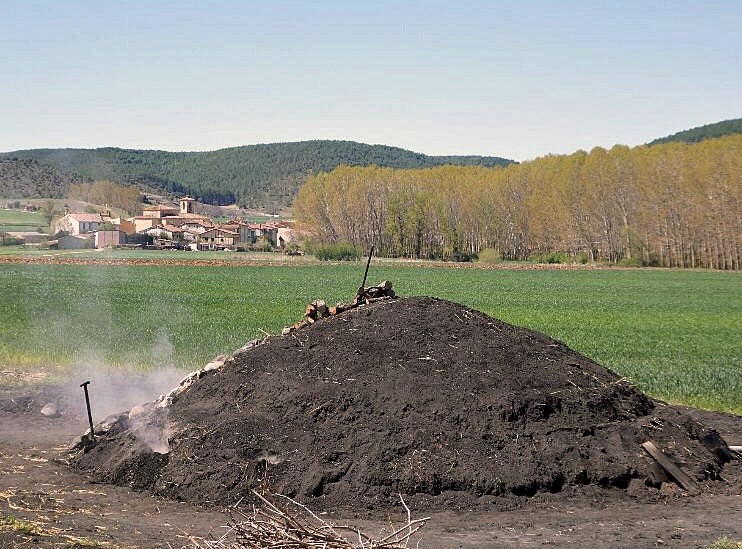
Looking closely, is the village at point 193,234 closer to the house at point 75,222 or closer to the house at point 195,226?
the house at point 195,226

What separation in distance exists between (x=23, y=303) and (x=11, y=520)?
2821 centimetres

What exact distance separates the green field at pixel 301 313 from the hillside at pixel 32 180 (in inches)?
149

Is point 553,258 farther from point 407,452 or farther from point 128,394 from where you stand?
point 407,452

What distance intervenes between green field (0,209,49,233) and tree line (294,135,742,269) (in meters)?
78.2

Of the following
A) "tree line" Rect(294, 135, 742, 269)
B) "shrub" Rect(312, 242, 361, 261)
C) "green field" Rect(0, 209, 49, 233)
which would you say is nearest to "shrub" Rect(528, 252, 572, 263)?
"tree line" Rect(294, 135, 742, 269)

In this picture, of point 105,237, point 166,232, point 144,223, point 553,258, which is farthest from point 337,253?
point 105,237

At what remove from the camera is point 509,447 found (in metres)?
9.75

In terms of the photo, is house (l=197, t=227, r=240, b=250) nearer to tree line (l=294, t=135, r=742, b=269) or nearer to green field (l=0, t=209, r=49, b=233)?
tree line (l=294, t=135, r=742, b=269)

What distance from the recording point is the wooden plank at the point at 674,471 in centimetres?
984

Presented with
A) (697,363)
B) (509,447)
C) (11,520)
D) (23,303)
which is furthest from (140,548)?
(23,303)

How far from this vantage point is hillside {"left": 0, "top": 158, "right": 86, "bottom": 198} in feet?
61.6

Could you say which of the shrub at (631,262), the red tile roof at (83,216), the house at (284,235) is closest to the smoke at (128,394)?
the red tile roof at (83,216)

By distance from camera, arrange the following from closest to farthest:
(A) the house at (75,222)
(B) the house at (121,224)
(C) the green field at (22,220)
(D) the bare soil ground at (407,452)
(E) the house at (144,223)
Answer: (D) the bare soil ground at (407,452), (C) the green field at (22,220), (A) the house at (75,222), (B) the house at (121,224), (E) the house at (144,223)

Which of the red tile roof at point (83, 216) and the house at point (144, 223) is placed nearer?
the red tile roof at point (83, 216)
